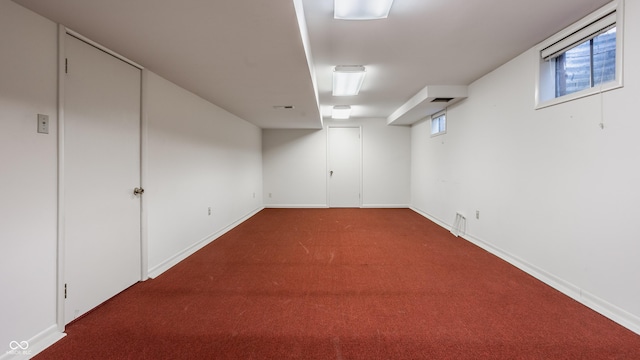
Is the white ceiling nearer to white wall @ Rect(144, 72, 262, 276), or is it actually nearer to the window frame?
white wall @ Rect(144, 72, 262, 276)

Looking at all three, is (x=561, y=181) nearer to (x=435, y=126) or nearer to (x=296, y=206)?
(x=435, y=126)

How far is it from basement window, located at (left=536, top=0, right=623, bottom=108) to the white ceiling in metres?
0.12

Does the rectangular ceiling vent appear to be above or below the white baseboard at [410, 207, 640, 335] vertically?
above

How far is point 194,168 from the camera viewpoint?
318cm

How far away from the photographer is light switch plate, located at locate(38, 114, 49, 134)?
4.89 ft

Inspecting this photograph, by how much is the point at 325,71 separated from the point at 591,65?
2533mm

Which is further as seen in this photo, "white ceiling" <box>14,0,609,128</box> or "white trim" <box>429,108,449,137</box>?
"white trim" <box>429,108,449,137</box>

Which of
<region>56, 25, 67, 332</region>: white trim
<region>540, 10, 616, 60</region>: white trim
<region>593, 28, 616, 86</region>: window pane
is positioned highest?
<region>540, 10, 616, 60</region>: white trim

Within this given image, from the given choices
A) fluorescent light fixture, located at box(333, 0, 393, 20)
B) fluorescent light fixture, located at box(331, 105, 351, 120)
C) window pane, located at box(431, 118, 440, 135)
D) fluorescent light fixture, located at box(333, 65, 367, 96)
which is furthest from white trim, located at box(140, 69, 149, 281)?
window pane, located at box(431, 118, 440, 135)

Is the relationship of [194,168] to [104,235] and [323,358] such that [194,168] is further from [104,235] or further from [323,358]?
[323,358]

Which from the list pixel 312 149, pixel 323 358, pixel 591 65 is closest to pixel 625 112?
pixel 591 65

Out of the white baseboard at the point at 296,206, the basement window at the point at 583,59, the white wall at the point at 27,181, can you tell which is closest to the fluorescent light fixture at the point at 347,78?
the basement window at the point at 583,59

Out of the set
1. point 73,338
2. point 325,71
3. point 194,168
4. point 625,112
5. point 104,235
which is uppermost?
point 325,71

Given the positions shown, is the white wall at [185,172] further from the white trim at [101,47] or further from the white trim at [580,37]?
the white trim at [580,37]
